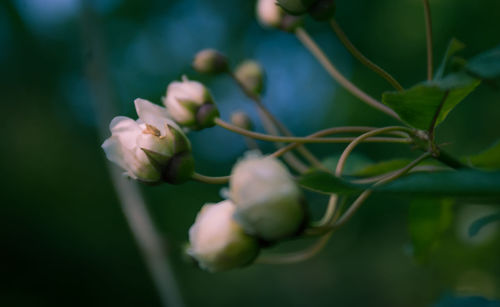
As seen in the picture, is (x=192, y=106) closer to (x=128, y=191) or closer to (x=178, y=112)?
(x=178, y=112)

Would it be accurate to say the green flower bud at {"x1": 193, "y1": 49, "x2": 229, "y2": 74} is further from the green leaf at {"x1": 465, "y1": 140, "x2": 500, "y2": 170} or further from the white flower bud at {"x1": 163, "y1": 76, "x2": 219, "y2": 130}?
the green leaf at {"x1": 465, "y1": 140, "x2": 500, "y2": 170}

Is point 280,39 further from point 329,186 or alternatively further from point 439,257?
point 329,186

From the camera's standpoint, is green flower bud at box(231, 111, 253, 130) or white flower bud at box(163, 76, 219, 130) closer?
white flower bud at box(163, 76, 219, 130)

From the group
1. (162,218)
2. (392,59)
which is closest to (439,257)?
(392,59)

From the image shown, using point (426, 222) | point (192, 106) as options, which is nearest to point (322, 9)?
point (192, 106)

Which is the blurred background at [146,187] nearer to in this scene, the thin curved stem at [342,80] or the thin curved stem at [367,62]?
the thin curved stem at [342,80]

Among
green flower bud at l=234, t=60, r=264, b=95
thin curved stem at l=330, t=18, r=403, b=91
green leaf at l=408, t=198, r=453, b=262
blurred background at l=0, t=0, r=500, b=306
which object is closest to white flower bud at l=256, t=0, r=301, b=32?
green flower bud at l=234, t=60, r=264, b=95

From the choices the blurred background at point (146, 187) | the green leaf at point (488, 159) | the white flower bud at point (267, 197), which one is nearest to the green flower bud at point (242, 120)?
the green leaf at point (488, 159)
